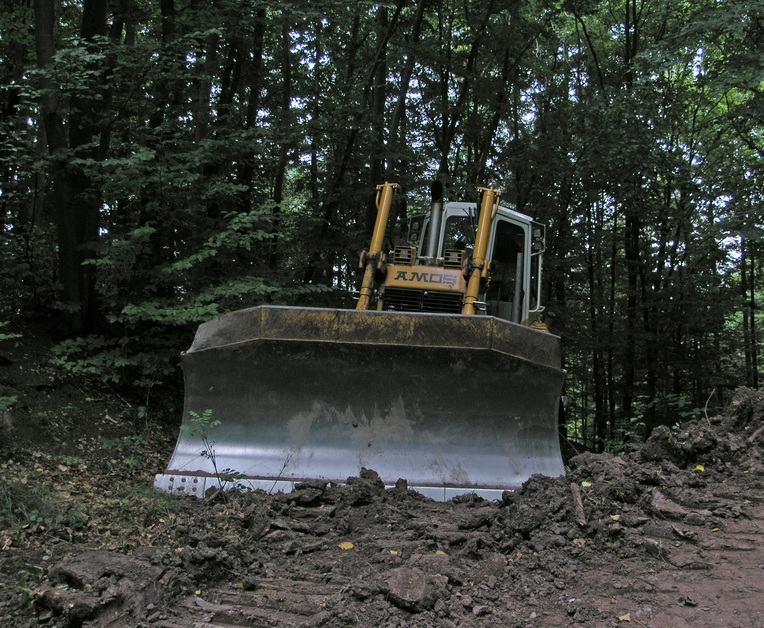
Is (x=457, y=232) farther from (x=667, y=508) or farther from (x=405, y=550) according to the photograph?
(x=405, y=550)

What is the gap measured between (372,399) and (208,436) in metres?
1.07

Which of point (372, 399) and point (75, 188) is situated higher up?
point (75, 188)

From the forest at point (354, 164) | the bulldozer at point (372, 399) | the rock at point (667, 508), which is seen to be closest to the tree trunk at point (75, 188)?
the forest at point (354, 164)

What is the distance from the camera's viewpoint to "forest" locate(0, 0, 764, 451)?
627 cm

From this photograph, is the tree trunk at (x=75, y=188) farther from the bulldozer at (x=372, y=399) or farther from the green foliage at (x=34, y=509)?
the green foliage at (x=34, y=509)

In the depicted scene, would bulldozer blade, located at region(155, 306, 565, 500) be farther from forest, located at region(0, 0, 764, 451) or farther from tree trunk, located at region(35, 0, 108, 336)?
tree trunk, located at region(35, 0, 108, 336)

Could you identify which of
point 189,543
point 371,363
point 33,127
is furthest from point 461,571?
point 33,127

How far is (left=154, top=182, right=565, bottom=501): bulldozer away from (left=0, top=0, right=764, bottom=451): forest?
1779mm

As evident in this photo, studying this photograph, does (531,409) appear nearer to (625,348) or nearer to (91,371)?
(91,371)

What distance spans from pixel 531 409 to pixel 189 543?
7.66 feet

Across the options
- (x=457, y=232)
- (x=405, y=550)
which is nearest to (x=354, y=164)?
(x=457, y=232)

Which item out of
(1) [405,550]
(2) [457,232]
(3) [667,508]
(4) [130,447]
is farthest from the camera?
(2) [457,232]

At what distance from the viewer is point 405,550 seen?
274cm

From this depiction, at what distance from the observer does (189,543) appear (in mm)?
2668
